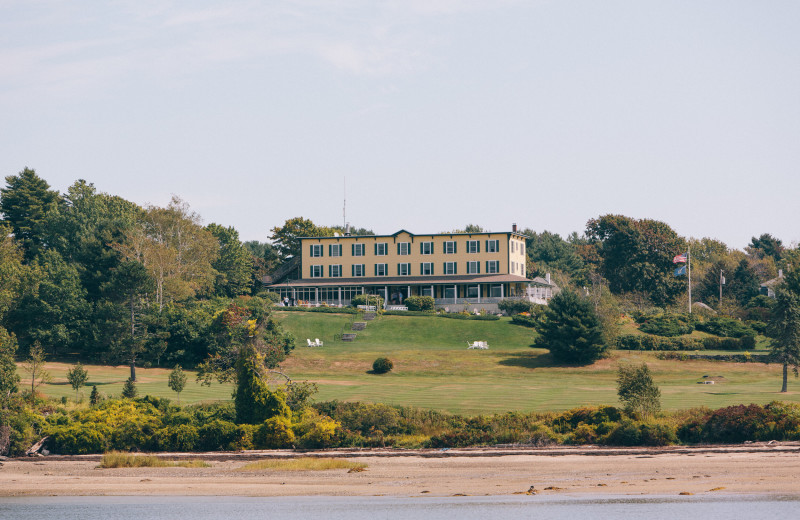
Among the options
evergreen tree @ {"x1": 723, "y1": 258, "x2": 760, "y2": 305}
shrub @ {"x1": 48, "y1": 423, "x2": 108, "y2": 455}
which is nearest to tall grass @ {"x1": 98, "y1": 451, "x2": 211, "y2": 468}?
shrub @ {"x1": 48, "y1": 423, "x2": 108, "y2": 455}

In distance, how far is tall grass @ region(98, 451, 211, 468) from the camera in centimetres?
3053

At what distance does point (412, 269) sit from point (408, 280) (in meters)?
2.39

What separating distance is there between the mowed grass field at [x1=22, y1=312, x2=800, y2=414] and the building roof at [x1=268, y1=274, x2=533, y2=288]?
11271 millimetres

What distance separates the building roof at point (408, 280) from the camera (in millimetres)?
90562

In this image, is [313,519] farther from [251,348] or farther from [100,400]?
[100,400]

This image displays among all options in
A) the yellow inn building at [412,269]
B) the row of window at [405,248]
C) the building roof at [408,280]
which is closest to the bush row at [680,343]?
the building roof at [408,280]

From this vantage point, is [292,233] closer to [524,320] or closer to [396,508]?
[524,320]

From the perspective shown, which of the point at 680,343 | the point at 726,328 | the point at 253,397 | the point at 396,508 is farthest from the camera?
the point at 726,328

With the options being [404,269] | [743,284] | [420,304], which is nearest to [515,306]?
[420,304]

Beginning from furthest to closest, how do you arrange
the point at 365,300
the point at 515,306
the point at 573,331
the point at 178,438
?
the point at 365,300, the point at 515,306, the point at 573,331, the point at 178,438

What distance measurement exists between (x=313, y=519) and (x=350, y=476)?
17.0 ft

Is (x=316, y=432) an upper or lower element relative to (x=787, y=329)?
lower

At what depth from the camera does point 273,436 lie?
1329 inches

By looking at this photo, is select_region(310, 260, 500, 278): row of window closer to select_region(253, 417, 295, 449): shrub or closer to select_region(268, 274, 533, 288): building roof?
select_region(268, 274, 533, 288): building roof
